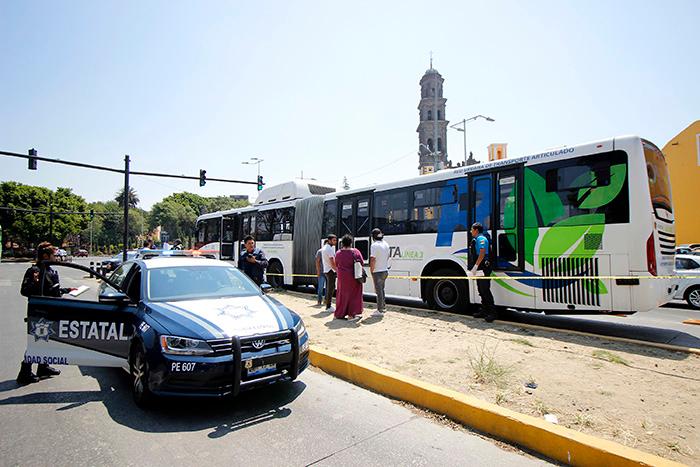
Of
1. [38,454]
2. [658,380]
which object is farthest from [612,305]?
[38,454]

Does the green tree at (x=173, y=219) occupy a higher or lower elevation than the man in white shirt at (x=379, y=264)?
higher

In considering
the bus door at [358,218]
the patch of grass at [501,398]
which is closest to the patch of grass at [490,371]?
the patch of grass at [501,398]

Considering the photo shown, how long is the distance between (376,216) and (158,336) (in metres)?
7.76

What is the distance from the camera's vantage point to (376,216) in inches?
443

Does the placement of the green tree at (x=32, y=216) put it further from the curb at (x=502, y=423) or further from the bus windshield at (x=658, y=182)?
the bus windshield at (x=658, y=182)

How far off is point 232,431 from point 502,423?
2420mm

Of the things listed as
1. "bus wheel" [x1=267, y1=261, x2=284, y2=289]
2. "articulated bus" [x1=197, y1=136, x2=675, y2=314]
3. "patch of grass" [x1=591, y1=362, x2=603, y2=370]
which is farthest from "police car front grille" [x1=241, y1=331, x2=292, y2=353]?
"bus wheel" [x1=267, y1=261, x2=284, y2=289]

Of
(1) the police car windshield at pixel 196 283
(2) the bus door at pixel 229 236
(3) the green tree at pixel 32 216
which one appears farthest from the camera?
(3) the green tree at pixel 32 216

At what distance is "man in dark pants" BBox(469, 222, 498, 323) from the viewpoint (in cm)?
798

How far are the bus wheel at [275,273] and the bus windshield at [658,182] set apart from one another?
36.3 ft

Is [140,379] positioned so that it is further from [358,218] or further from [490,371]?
[358,218]

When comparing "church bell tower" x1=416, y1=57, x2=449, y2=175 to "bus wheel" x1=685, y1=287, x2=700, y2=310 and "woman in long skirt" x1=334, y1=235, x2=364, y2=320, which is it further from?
"woman in long skirt" x1=334, y1=235, x2=364, y2=320

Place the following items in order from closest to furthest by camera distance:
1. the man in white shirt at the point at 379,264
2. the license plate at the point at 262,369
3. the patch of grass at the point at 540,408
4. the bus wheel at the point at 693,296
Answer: the patch of grass at the point at 540,408, the license plate at the point at 262,369, the man in white shirt at the point at 379,264, the bus wheel at the point at 693,296

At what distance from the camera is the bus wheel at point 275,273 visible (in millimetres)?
14859
